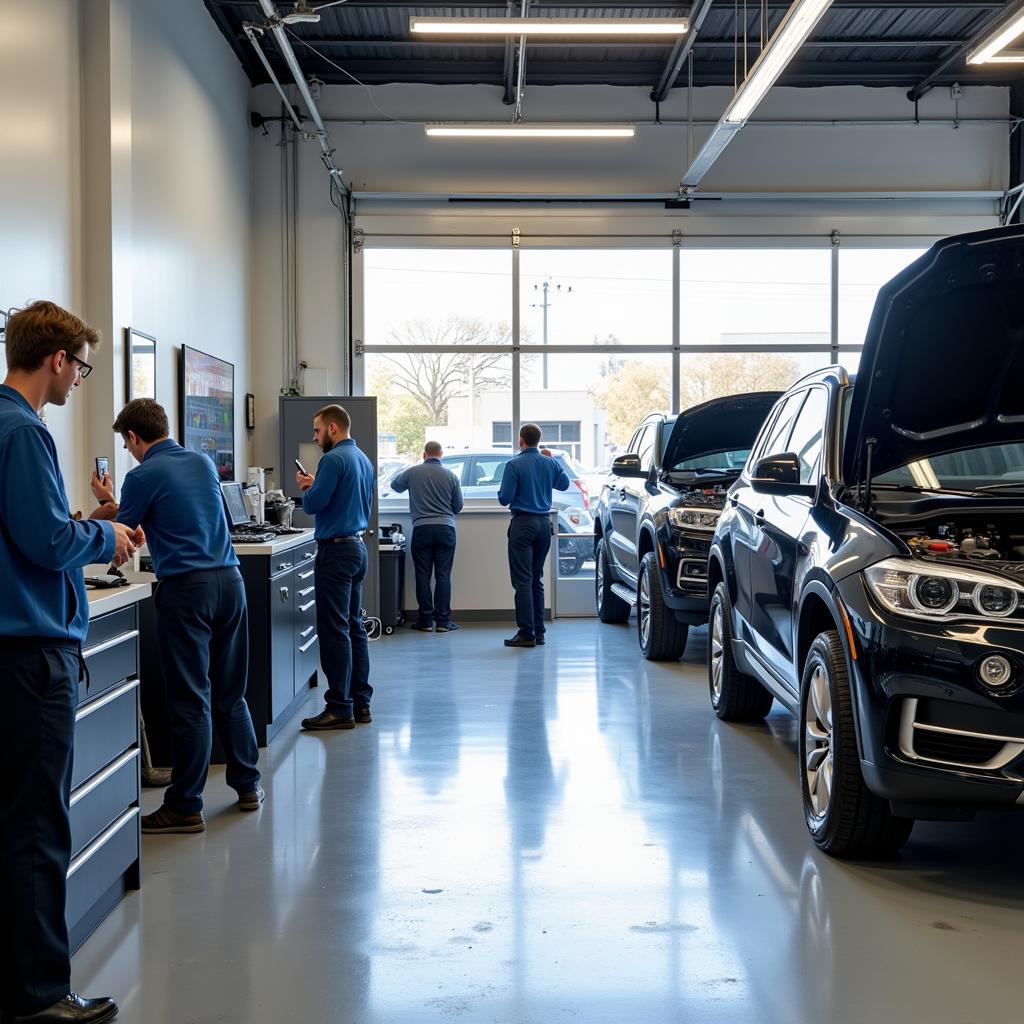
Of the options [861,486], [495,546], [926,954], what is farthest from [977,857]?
[495,546]

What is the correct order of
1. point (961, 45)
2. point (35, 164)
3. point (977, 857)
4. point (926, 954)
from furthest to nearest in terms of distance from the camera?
point (961, 45) < point (35, 164) < point (977, 857) < point (926, 954)

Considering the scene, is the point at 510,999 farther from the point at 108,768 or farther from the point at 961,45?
the point at 961,45

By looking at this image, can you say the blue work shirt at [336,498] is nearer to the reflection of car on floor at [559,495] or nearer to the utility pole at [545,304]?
the reflection of car on floor at [559,495]

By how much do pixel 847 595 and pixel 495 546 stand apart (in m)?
7.42

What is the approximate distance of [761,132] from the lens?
11.1 metres

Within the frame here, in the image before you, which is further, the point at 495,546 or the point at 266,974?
the point at 495,546

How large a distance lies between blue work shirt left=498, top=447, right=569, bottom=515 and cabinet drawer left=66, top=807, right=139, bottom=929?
5673mm

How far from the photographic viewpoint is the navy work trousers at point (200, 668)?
4.22m

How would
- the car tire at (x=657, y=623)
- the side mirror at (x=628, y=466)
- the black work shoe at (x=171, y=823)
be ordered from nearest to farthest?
1. the black work shoe at (x=171, y=823)
2. the car tire at (x=657, y=623)
3. the side mirror at (x=628, y=466)

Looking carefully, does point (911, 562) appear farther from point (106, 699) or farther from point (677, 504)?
point (677, 504)

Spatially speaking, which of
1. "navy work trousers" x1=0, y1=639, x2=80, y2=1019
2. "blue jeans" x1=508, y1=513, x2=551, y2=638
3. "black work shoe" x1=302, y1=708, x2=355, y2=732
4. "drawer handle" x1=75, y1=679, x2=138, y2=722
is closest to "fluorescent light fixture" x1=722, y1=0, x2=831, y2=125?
"blue jeans" x1=508, y1=513, x2=551, y2=638

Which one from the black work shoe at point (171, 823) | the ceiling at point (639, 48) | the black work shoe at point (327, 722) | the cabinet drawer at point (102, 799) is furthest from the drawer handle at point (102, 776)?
the ceiling at point (639, 48)

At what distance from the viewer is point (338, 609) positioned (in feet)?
19.5

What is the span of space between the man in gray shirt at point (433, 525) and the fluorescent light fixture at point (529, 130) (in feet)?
8.85
